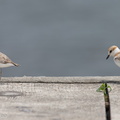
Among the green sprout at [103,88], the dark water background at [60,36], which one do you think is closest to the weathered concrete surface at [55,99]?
the green sprout at [103,88]

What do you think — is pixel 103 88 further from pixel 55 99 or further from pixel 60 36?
pixel 60 36

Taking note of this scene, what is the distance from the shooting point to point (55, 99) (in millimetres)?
7840

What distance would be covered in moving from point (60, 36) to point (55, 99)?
35.3m

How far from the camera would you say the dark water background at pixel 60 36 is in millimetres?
36250

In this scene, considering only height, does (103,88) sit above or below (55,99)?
above

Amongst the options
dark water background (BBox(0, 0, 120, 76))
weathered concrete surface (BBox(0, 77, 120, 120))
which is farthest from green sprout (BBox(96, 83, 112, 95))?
dark water background (BBox(0, 0, 120, 76))

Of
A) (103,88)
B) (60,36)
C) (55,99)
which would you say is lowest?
(55,99)

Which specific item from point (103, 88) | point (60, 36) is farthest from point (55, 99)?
point (60, 36)

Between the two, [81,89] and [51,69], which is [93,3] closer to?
[51,69]

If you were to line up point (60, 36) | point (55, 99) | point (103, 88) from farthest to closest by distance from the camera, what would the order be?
1. point (60, 36)
2. point (103, 88)
3. point (55, 99)

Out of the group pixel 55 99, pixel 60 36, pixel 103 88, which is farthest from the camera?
pixel 60 36

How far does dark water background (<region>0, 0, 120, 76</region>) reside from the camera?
36.2m

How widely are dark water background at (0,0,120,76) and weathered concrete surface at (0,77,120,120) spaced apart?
2405 cm

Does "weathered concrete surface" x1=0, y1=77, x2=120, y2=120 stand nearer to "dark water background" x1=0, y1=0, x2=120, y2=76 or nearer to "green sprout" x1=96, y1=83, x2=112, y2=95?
"green sprout" x1=96, y1=83, x2=112, y2=95
